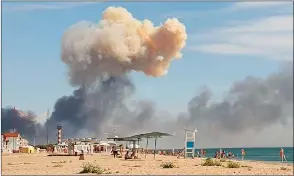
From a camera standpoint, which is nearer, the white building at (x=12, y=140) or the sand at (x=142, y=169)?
the sand at (x=142, y=169)

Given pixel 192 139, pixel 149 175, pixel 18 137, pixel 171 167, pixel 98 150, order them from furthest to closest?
pixel 18 137, pixel 98 150, pixel 192 139, pixel 171 167, pixel 149 175

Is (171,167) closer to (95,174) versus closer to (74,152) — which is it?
(95,174)

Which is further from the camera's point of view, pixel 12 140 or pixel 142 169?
pixel 12 140

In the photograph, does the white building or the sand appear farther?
the white building

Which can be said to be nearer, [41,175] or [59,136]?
[41,175]

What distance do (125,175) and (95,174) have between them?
137 cm

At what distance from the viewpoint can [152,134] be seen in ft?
127

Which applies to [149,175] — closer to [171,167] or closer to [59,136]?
[171,167]

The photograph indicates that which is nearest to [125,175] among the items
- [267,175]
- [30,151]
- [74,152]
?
[267,175]

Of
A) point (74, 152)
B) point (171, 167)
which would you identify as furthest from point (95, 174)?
point (74, 152)

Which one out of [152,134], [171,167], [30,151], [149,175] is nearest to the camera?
[149,175]

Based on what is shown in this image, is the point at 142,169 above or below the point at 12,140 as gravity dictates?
above

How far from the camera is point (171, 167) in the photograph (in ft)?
90.9

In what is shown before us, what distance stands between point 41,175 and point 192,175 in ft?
20.6
